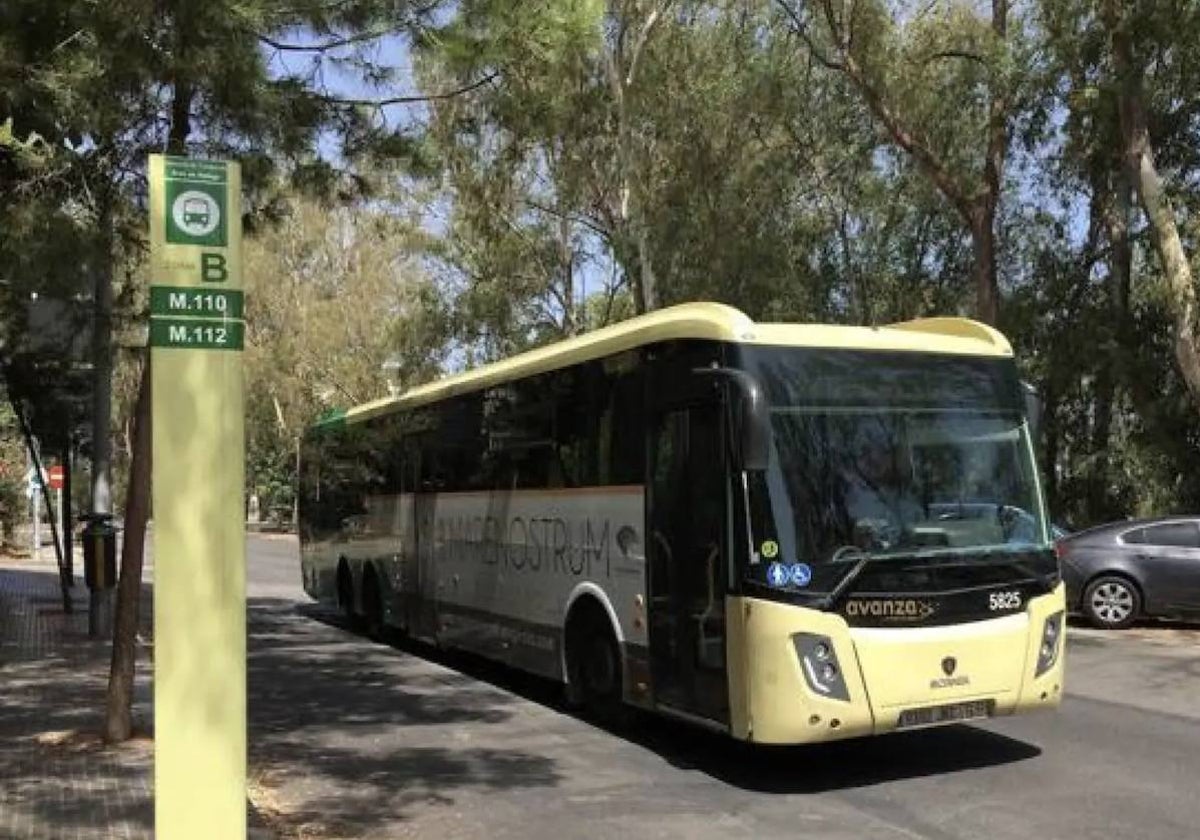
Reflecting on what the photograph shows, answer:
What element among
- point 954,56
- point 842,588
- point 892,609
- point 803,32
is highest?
point 803,32

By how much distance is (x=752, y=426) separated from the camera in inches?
307

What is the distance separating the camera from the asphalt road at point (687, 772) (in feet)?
24.1

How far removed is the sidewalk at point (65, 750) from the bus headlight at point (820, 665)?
12.1ft

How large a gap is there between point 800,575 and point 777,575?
14 cm

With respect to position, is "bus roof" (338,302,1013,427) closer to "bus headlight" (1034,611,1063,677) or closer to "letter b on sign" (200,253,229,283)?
"bus headlight" (1034,611,1063,677)

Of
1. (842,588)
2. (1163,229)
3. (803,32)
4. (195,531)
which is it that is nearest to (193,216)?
(195,531)

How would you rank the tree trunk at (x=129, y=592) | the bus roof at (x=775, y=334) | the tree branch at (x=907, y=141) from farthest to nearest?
the tree branch at (x=907, y=141) → the tree trunk at (x=129, y=592) → the bus roof at (x=775, y=334)

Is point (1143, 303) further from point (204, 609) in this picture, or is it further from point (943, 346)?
point (204, 609)

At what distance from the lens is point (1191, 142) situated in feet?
74.0

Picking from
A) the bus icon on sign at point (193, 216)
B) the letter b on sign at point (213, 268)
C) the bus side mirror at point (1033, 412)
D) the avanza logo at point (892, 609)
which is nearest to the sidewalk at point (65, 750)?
the letter b on sign at point (213, 268)

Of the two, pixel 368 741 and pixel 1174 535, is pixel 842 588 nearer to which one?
pixel 368 741

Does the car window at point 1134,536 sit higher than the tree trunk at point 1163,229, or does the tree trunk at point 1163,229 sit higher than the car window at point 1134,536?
the tree trunk at point 1163,229

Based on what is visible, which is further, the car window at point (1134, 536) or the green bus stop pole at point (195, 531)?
the car window at point (1134, 536)

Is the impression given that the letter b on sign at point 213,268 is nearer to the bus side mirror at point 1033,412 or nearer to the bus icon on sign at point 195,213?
the bus icon on sign at point 195,213
